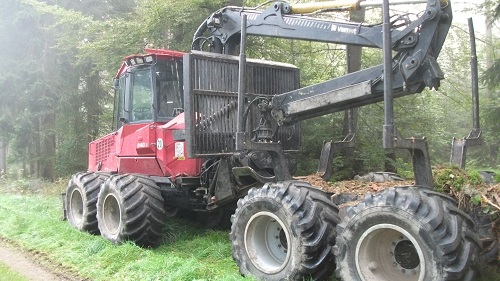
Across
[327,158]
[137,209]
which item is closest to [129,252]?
[137,209]

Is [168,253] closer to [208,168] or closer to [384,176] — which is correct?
[208,168]

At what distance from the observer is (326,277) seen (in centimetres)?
473

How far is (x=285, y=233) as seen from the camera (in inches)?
190

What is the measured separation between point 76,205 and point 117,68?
463 cm

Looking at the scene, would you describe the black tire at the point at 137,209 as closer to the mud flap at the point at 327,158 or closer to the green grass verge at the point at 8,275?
the green grass verge at the point at 8,275

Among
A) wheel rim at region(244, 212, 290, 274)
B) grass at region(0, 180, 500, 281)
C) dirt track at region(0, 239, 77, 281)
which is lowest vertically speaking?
dirt track at region(0, 239, 77, 281)

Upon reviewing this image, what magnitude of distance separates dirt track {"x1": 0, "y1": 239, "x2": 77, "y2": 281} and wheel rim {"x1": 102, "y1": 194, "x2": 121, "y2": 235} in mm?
1110

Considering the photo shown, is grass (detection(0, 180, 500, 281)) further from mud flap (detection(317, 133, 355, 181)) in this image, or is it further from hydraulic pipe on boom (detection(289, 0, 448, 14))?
hydraulic pipe on boom (detection(289, 0, 448, 14))

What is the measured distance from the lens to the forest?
10.6m

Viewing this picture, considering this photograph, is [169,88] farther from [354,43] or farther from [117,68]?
[117,68]

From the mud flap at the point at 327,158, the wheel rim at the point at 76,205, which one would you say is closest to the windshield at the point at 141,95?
the wheel rim at the point at 76,205

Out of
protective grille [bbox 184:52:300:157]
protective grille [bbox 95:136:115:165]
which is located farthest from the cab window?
protective grille [bbox 95:136:115:165]

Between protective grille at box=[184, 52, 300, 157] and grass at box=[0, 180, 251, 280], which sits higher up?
protective grille at box=[184, 52, 300, 157]

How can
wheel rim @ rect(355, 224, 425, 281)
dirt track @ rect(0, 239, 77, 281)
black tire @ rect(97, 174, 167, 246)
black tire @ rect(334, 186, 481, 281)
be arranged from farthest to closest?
black tire @ rect(97, 174, 167, 246), dirt track @ rect(0, 239, 77, 281), wheel rim @ rect(355, 224, 425, 281), black tire @ rect(334, 186, 481, 281)
